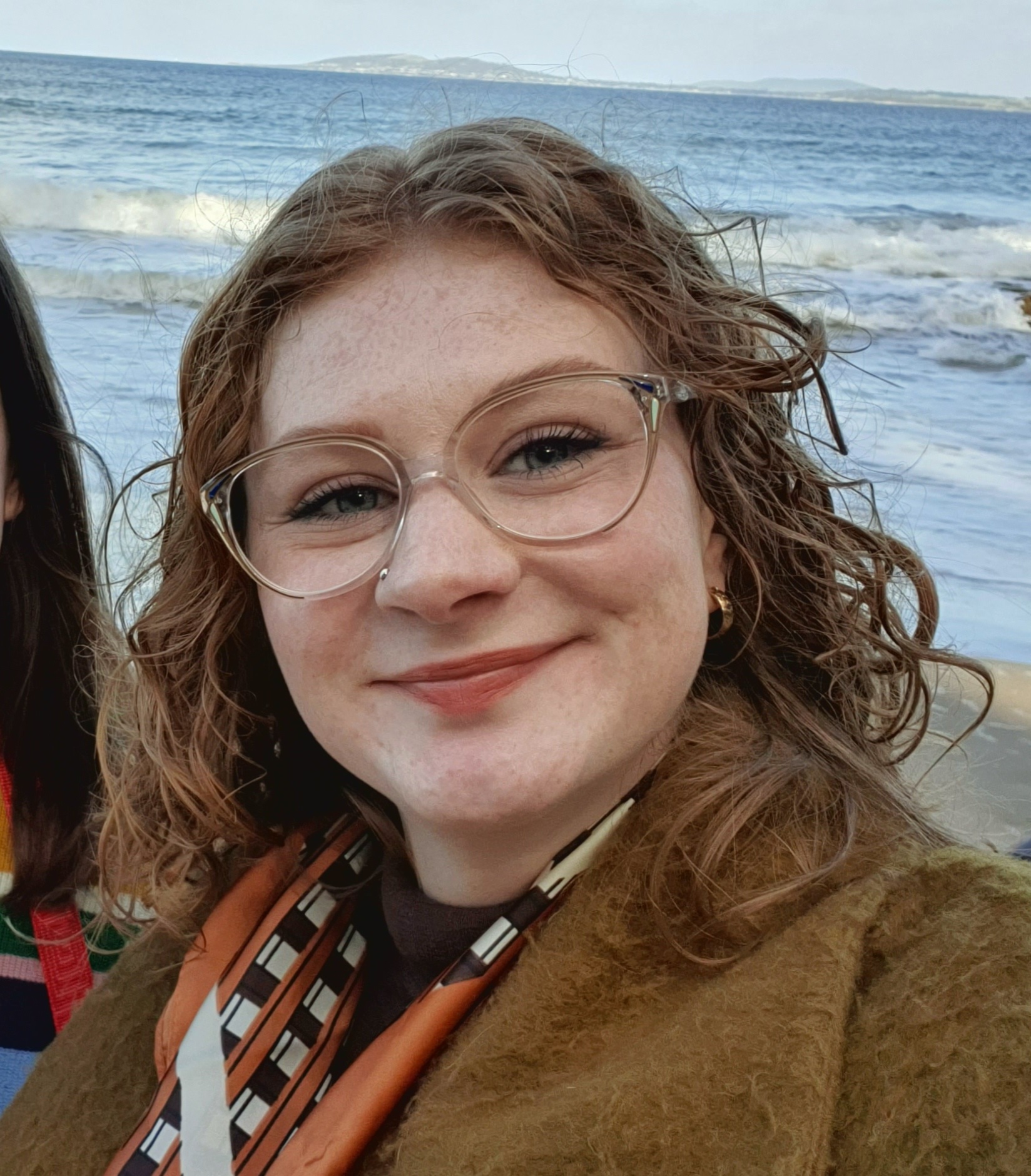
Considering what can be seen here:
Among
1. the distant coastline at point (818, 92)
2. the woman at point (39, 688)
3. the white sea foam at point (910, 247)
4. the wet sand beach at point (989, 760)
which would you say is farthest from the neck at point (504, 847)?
the distant coastline at point (818, 92)

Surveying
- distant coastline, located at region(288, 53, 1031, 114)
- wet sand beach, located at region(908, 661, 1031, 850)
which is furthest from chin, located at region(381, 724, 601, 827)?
distant coastline, located at region(288, 53, 1031, 114)

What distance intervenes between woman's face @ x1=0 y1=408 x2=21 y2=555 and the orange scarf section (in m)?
0.71

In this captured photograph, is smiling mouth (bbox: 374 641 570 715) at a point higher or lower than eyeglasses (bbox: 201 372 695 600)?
lower

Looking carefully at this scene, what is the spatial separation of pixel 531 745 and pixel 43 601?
1.47 metres

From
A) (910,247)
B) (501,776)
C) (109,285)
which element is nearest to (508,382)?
(501,776)

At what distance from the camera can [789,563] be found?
67.3 inches

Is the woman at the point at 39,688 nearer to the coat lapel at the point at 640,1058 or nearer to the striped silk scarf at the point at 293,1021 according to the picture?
the striped silk scarf at the point at 293,1021

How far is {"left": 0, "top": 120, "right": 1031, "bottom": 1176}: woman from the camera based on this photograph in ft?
3.73

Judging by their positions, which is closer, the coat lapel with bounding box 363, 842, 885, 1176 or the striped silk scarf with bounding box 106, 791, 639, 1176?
the coat lapel with bounding box 363, 842, 885, 1176

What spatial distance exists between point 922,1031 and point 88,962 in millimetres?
1587

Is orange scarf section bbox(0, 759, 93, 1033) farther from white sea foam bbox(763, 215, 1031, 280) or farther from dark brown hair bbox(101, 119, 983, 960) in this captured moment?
white sea foam bbox(763, 215, 1031, 280)

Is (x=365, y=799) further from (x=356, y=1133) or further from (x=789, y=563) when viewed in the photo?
(x=789, y=563)

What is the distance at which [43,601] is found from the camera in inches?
96.5

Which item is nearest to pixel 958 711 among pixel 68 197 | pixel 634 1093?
pixel 634 1093
